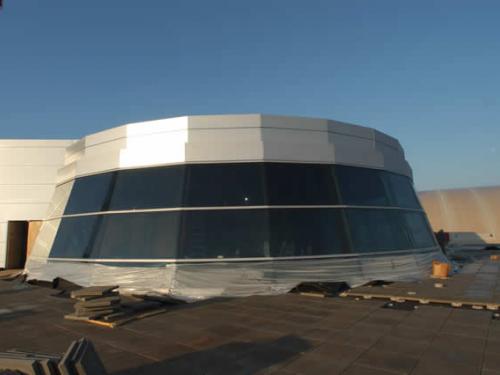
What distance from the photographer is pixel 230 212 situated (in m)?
15.9

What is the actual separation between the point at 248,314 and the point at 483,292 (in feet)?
29.5

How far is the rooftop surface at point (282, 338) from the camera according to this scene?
7.18 meters

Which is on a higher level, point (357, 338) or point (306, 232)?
point (306, 232)

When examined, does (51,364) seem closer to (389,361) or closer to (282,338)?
(282,338)

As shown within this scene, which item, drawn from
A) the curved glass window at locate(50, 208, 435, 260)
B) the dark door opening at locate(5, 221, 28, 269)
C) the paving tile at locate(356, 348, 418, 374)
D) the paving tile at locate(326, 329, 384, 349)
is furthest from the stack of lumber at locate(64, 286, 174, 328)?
the dark door opening at locate(5, 221, 28, 269)

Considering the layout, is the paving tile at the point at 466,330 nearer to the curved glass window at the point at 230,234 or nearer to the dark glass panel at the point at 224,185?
the curved glass window at the point at 230,234

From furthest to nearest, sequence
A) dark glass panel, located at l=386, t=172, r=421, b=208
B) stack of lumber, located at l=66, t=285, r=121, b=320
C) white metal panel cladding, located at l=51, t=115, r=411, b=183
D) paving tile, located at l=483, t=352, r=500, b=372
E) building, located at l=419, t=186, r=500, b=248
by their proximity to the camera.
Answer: building, located at l=419, t=186, r=500, b=248 → dark glass panel, located at l=386, t=172, r=421, b=208 → white metal panel cladding, located at l=51, t=115, r=411, b=183 → stack of lumber, located at l=66, t=285, r=121, b=320 → paving tile, located at l=483, t=352, r=500, b=372

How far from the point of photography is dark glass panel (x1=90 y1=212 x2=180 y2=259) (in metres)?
15.5

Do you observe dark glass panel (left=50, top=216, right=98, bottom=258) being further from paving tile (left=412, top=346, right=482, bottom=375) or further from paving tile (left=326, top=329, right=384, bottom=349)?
paving tile (left=412, top=346, right=482, bottom=375)

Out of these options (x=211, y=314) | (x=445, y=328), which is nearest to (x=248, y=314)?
(x=211, y=314)

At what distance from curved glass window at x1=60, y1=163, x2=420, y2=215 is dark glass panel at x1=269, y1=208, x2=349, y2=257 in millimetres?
533

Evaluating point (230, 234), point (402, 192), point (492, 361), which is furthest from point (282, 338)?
point (402, 192)

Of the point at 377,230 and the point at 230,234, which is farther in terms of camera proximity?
the point at 377,230

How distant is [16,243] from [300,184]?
22.0 metres
